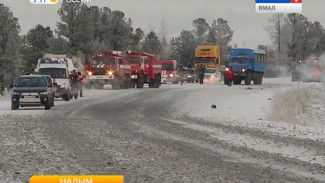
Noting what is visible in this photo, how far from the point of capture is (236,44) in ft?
436

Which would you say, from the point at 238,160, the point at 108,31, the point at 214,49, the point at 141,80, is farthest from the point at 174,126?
the point at 108,31

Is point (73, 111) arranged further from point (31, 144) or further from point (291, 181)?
point (291, 181)

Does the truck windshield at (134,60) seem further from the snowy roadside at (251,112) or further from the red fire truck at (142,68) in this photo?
the snowy roadside at (251,112)

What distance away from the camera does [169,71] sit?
6406 cm

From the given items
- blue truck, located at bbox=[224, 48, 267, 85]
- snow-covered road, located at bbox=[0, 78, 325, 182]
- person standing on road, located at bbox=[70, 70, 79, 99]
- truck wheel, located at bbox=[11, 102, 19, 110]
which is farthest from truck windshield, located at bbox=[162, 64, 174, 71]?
truck wheel, located at bbox=[11, 102, 19, 110]

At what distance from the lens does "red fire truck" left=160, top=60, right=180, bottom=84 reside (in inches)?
2499

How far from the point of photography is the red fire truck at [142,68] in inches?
1903

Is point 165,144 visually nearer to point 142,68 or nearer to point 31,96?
point 31,96

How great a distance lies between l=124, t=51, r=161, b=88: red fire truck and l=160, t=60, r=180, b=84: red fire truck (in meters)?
12.3

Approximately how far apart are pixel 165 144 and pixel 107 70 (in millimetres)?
30569

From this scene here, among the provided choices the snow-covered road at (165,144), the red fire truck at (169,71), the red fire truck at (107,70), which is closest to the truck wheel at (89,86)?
the red fire truck at (107,70)

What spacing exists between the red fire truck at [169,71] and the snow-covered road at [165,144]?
3698 cm

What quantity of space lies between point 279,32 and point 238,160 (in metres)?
99.8

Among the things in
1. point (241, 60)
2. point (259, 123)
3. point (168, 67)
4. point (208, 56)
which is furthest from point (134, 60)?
point (259, 123)
